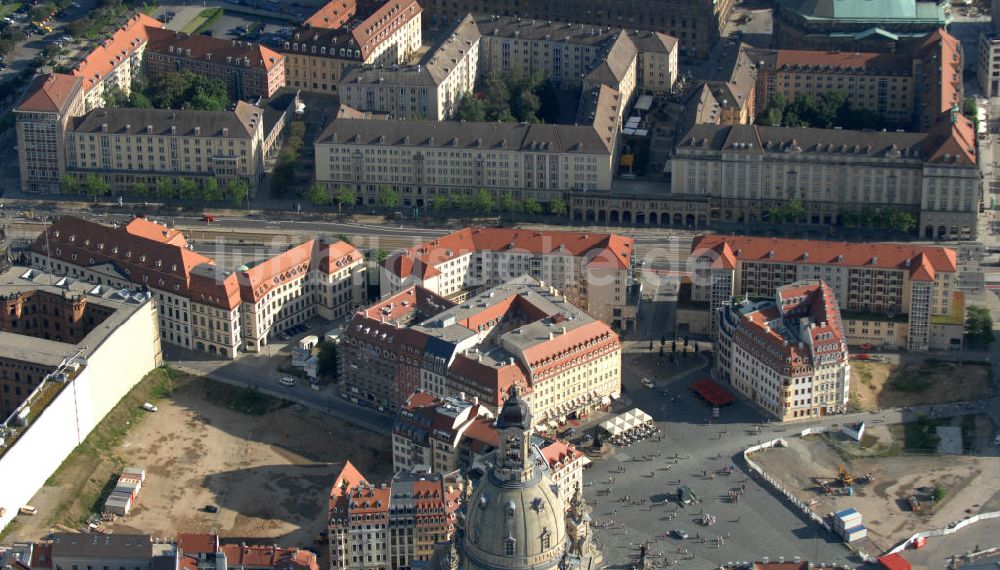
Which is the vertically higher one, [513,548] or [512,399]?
[512,399]

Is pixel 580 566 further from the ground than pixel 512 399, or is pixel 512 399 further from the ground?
pixel 512 399

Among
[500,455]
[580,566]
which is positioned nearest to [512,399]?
[500,455]

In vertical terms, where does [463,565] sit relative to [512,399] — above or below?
below

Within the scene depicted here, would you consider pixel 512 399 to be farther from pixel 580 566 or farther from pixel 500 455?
pixel 580 566
